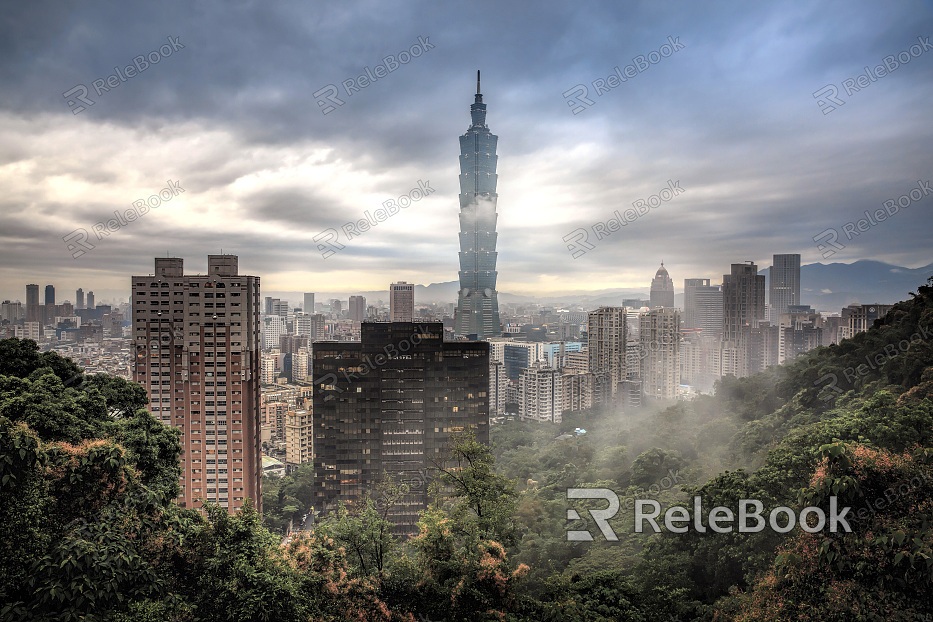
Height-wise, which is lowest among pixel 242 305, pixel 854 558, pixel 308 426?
pixel 308 426

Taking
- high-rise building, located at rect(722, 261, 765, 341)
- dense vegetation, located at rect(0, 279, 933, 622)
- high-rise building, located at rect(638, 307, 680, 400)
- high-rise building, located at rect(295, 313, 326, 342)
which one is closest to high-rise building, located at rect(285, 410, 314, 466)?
high-rise building, located at rect(295, 313, 326, 342)

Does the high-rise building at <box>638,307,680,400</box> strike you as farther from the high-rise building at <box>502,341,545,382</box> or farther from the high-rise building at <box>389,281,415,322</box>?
the high-rise building at <box>389,281,415,322</box>

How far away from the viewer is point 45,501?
159 inches

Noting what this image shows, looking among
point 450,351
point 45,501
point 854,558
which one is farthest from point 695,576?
point 450,351

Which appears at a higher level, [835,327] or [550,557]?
[835,327]

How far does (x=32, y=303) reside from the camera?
11.1 metres

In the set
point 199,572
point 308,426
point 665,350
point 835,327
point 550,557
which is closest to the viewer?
point 199,572

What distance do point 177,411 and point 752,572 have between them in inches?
566

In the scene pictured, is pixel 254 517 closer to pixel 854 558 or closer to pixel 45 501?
pixel 45 501

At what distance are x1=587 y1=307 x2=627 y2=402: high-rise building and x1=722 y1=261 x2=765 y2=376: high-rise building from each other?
5.86 meters

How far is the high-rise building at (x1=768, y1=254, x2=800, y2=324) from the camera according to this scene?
2106cm

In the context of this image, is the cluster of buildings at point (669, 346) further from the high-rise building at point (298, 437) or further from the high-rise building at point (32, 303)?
the high-rise building at point (32, 303)

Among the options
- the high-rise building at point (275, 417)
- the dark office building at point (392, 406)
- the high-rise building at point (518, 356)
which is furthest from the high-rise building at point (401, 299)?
the high-rise building at point (518, 356)

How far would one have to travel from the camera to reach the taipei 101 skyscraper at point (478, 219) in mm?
43281
